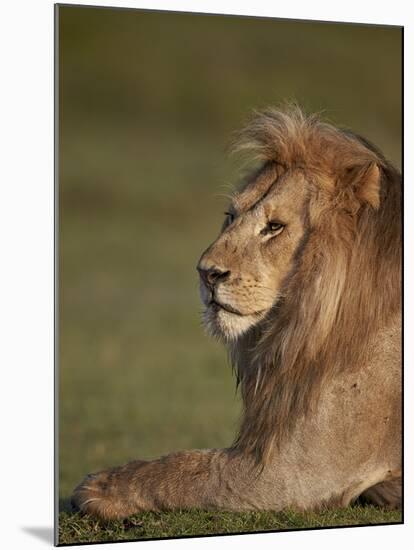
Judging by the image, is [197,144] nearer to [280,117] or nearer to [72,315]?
[72,315]

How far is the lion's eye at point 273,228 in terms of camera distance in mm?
6098

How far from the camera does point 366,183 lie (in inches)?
241

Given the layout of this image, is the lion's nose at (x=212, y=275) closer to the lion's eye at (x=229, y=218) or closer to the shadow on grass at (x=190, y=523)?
the lion's eye at (x=229, y=218)

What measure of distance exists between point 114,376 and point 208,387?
891 millimetres

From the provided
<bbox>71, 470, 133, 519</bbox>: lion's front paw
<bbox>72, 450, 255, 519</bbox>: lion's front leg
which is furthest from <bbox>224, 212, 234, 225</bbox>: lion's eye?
<bbox>71, 470, 133, 519</bbox>: lion's front paw

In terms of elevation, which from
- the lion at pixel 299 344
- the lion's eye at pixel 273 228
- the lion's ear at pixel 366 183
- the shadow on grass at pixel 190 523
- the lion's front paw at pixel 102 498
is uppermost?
the lion's ear at pixel 366 183

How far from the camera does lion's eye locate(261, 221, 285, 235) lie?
610cm

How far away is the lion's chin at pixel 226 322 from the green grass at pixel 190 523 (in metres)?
0.76

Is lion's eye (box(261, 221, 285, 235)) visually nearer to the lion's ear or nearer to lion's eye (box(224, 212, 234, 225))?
lion's eye (box(224, 212, 234, 225))

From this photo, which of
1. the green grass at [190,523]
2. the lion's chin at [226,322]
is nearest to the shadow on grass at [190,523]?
the green grass at [190,523]

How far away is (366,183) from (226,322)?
83cm

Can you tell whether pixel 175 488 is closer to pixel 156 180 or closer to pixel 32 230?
pixel 32 230

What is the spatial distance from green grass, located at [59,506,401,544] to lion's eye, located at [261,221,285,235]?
3.86 ft

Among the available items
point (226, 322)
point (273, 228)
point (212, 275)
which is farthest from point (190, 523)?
point (273, 228)
